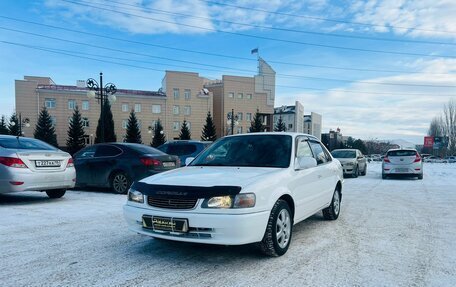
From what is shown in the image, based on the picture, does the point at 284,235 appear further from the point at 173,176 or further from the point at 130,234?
the point at 130,234

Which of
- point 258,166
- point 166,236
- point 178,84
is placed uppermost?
point 178,84

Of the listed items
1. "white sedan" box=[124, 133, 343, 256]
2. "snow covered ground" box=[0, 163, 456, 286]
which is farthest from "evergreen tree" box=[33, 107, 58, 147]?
"white sedan" box=[124, 133, 343, 256]

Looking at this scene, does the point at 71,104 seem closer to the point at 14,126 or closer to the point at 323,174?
the point at 14,126

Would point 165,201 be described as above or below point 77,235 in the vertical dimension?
above

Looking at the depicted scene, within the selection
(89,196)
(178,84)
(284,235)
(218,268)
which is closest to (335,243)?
(284,235)

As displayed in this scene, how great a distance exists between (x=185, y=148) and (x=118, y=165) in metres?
4.01

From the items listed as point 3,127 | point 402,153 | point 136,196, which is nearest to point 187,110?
point 3,127

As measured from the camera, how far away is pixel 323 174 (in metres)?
5.77

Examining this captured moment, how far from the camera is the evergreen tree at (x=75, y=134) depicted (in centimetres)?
5572

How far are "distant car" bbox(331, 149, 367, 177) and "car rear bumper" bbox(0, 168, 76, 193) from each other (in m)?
12.5

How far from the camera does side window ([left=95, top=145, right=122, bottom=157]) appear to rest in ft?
32.5

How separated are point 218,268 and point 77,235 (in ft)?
8.10

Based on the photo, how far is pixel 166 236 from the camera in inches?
151

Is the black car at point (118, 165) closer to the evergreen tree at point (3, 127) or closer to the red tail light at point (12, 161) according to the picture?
the red tail light at point (12, 161)
